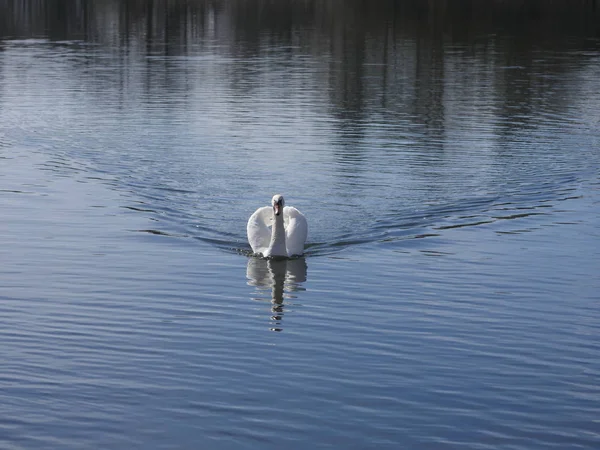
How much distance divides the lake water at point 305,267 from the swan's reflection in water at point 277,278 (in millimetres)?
62

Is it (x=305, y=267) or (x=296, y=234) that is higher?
(x=296, y=234)

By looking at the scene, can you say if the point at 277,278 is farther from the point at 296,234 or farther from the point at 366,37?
the point at 366,37

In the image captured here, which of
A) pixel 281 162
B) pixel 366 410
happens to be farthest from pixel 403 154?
pixel 366 410

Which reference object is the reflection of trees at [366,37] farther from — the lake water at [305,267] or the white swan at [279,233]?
the white swan at [279,233]

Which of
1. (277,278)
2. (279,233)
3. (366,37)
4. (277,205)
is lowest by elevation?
(277,278)

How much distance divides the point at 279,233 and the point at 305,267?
86 centimetres

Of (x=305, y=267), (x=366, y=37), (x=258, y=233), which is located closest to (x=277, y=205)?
(x=258, y=233)

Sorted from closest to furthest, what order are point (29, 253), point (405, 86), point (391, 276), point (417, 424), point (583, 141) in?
point (417, 424)
point (391, 276)
point (29, 253)
point (583, 141)
point (405, 86)

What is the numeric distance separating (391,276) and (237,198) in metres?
7.43

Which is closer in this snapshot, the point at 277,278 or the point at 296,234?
the point at 277,278

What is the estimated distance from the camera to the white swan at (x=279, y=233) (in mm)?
22312

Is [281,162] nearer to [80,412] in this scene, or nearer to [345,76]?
[80,412]

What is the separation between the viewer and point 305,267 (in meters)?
22.0

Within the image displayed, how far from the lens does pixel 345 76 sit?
53.9 metres
